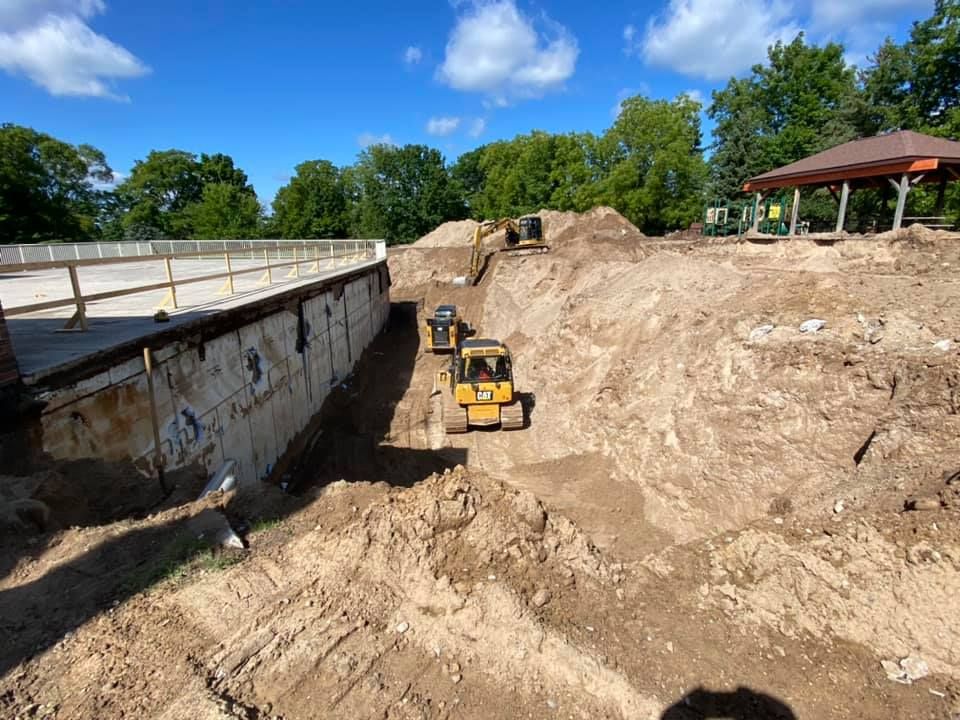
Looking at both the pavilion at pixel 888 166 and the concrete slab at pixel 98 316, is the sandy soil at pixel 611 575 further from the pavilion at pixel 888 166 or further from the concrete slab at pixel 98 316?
the pavilion at pixel 888 166

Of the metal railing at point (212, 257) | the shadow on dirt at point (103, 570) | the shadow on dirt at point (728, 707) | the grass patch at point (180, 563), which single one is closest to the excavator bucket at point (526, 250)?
the metal railing at point (212, 257)

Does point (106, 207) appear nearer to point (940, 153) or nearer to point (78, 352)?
point (78, 352)

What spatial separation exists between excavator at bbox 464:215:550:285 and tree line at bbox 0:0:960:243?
751 inches

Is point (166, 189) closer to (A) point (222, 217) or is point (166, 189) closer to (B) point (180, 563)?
(A) point (222, 217)

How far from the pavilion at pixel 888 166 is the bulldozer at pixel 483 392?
18360 mm

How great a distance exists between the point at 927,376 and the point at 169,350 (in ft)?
43.8

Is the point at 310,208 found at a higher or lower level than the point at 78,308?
higher

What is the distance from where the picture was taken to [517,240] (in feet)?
101

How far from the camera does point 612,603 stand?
5.59 m

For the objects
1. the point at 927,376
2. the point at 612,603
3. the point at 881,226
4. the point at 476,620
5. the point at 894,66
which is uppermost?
the point at 894,66

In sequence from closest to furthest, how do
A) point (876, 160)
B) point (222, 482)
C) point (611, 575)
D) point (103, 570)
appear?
1. point (103, 570)
2. point (611, 575)
3. point (222, 482)
4. point (876, 160)

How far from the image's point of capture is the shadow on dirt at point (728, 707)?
4.38 m

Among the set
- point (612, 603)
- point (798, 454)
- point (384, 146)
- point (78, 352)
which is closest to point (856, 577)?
point (612, 603)

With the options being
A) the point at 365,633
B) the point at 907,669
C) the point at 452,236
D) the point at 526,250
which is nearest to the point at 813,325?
the point at 907,669
